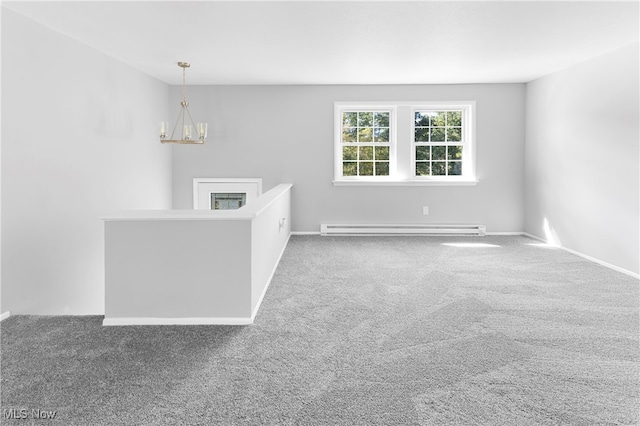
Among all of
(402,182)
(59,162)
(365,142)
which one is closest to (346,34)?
(59,162)

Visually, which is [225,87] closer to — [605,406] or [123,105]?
[123,105]

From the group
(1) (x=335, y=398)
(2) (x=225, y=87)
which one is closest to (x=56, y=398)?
(1) (x=335, y=398)

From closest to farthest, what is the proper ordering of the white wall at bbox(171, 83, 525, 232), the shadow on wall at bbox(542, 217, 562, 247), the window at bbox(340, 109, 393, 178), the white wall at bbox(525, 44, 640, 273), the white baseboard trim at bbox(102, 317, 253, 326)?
the white baseboard trim at bbox(102, 317, 253, 326), the white wall at bbox(525, 44, 640, 273), the shadow on wall at bbox(542, 217, 562, 247), the white wall at bbox(171, 83, 525, 232), the window at bbox(340, 109, 393, 178)

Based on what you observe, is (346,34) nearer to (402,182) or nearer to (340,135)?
(340,135)

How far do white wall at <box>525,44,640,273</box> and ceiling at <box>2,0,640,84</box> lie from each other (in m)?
0.29

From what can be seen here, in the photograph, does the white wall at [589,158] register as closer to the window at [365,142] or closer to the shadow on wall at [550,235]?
the shadow on wall at [550,235]

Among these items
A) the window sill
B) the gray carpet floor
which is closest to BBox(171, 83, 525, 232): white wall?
the window sill

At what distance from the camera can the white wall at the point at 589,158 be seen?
13.9 feet

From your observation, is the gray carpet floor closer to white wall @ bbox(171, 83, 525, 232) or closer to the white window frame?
white wall @ bbox(171, 83, 525, 232)

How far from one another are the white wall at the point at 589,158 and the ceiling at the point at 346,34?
0.29 m

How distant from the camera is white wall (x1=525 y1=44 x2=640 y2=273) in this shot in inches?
167

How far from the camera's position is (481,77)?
19.2ft

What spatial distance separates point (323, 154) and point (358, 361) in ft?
15.0

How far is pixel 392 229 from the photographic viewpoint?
6.56 m
